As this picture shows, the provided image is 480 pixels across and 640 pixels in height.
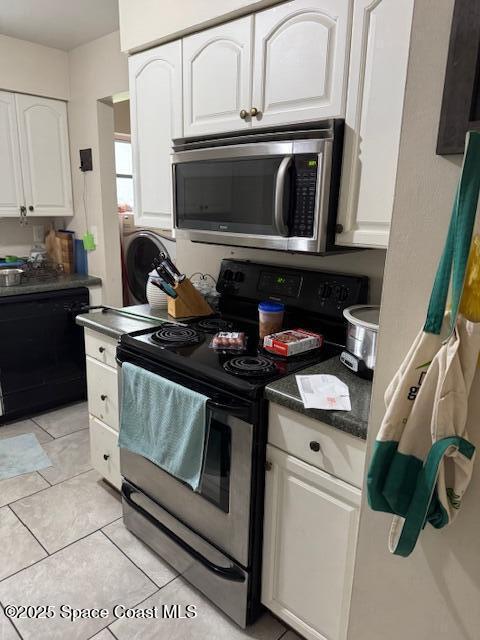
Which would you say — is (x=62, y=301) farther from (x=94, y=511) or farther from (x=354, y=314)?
(x=354, y=314)

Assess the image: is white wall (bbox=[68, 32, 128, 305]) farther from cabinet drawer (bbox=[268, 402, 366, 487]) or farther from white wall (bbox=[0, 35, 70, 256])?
cabinet drawer (bbox=[268, 402, 366, 487])

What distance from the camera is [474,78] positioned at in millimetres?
711

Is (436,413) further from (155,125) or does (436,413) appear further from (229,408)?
(155,125)

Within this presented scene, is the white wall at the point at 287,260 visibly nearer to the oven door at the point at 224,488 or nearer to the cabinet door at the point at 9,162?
the oven door at the point at 224,488

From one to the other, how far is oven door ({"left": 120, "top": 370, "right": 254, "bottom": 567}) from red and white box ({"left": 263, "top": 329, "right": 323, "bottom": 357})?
11.9 inches

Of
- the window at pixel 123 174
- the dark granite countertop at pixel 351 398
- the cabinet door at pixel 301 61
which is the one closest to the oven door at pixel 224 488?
the dark granite countertop at pixel 351 398

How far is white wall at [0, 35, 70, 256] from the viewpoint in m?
2.82

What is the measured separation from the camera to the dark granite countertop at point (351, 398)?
45.2 inches

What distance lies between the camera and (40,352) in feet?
9.90

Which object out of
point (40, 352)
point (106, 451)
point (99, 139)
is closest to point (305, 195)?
point (106, 451)

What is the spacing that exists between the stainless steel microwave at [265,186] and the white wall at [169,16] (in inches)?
15.9

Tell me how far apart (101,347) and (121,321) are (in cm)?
15

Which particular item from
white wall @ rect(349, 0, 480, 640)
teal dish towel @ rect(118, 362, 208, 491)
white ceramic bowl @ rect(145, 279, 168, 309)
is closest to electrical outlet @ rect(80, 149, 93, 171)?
white ceramic bowl @ rect(145, 279, 168, 309)

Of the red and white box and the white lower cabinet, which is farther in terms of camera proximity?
the white lower cabinet
